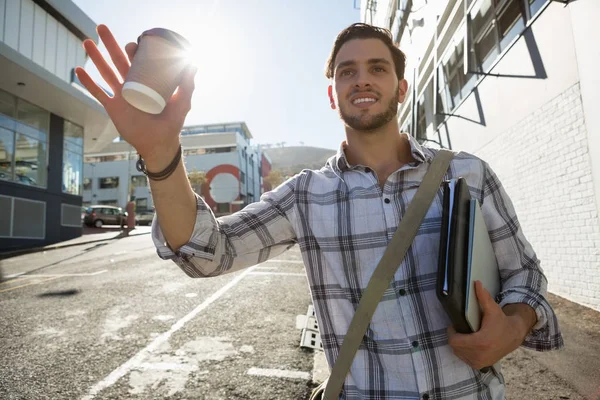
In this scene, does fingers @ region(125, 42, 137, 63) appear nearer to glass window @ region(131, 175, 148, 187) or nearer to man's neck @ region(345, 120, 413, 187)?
man's neck @ region(345, 120, 413, 187)

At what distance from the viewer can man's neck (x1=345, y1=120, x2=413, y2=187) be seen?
1.56m

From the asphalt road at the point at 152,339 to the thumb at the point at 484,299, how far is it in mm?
2241

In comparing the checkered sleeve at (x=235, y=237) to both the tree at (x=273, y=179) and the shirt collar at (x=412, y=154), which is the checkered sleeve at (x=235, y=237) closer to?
the shirt collar at (x=412, y=154)

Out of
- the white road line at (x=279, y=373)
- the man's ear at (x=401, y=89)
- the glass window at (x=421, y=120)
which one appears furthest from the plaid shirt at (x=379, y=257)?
the glass window at (x=421, y=120)

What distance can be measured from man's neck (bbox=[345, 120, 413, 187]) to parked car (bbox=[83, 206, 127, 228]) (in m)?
28.3

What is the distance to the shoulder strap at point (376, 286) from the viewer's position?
121 centimetres

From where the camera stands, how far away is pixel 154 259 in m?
10.5

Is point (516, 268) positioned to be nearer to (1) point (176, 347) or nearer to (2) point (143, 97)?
(2) point (143, 97)

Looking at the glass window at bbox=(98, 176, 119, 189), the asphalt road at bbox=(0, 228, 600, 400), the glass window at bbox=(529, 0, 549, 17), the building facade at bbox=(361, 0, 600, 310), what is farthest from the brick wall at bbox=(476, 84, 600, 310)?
the glass window at bbox=(98, 176, 119, 189)

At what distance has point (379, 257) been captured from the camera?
4.32 ft

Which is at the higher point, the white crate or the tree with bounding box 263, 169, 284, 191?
the tree with bounding box 263, 169, 284, 191

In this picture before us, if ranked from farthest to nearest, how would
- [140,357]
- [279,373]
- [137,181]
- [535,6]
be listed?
[137,181] → [535,6] → [140,357] → [279,373]

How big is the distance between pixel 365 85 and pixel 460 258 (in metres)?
0.82

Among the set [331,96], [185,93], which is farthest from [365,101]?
[185,93]
